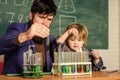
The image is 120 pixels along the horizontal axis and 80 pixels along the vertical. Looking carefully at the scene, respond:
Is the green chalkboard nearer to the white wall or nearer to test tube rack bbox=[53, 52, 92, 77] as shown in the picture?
the white wall

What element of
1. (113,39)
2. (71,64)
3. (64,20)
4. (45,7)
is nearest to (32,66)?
(71,64)

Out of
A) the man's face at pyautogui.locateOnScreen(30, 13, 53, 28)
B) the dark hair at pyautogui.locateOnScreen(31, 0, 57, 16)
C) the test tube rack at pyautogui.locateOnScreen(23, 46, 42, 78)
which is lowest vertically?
the test tube rack at pyautogui.locateOnScreen(23, 46, 42, 78)

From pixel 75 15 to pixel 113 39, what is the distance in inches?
28.4

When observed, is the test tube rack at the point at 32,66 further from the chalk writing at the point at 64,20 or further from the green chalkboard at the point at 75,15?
the chalk writing at the point at 64,20

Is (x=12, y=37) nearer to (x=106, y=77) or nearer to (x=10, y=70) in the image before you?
(x=10, y=70)

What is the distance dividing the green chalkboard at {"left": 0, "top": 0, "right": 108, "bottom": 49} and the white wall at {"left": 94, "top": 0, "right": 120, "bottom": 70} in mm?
81

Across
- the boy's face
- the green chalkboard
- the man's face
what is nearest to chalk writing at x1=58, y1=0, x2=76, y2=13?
the green chalkboard

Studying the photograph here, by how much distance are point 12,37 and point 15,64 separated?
28cm

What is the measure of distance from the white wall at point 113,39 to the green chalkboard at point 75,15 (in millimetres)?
81

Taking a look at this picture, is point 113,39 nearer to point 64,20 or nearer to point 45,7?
point 64,20

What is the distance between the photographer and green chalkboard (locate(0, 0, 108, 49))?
264 centimetres

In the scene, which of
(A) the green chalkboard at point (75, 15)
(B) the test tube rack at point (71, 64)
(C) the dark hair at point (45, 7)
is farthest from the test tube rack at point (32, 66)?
(A) the green chalkboard at point (75, 15)

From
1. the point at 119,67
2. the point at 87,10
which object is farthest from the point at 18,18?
the point at 119,67

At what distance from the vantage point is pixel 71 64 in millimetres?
1264
